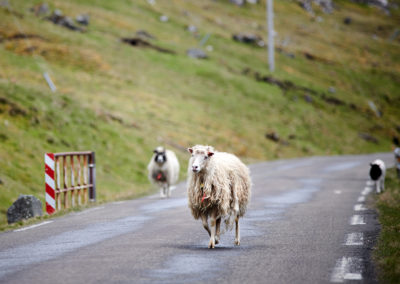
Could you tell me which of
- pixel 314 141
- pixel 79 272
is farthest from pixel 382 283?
pixel 314 141

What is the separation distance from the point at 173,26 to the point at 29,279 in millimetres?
77104

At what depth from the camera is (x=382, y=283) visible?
21.3 ft

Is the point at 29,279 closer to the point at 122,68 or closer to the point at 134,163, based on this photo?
the point at 134,163

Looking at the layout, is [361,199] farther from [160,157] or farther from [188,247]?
[188,247]

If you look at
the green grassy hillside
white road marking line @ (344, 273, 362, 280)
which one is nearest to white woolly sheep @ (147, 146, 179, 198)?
the green grassy hillside

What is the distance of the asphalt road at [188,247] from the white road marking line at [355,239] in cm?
1

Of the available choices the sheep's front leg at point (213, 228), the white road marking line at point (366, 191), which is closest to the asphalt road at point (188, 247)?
the sheep's front leg at point (213, 228)

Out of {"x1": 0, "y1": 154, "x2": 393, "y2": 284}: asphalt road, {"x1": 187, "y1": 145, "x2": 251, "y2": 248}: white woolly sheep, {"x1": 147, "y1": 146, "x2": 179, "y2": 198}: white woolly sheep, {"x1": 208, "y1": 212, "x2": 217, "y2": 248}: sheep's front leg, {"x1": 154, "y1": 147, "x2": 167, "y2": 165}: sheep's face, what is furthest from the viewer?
{"x1": 154, "y1": 147, "x2": 167, "y2": 165}: sheep's face

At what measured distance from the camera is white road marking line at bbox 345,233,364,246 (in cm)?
930

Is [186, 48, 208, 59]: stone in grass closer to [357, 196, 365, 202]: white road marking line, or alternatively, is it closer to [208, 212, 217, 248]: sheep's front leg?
[357, 196, 365, 202]: white road marking line

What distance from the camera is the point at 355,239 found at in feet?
31.9

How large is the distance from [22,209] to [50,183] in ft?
4.16

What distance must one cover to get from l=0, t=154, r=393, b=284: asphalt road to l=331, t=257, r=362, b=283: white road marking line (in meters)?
0.01

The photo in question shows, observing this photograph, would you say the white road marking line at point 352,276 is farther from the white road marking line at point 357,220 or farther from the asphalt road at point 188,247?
the white road marking line at point 357,220
